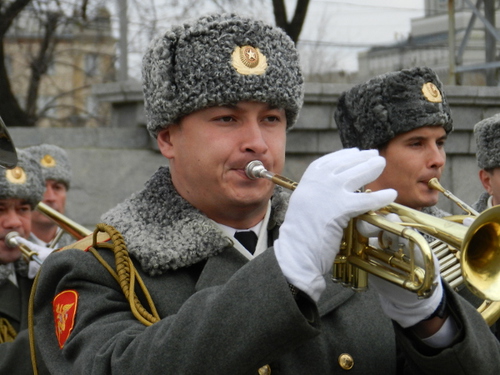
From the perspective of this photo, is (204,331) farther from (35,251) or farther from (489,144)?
(489,144)

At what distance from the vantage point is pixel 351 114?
4012 millimetres

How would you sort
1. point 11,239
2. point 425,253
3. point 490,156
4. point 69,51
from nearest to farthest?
point 425,253 → point 490,156 → point 11,239 → point 69,51

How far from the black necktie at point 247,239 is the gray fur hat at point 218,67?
396 mm

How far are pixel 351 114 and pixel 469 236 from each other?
1.76 meters

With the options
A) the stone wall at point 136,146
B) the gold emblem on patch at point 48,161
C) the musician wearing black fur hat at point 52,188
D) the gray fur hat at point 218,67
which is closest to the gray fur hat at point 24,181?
the musician wearing black fur hat at point 52,188

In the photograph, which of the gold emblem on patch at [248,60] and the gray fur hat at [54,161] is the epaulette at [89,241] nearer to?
the gold emblem on patch at [248,60]

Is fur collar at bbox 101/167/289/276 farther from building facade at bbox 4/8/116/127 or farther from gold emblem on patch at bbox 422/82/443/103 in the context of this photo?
building facade at bbox 4/8/116/127

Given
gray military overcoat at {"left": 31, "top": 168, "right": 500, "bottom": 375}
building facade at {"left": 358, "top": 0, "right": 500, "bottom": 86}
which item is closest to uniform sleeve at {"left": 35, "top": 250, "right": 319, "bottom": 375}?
gray military overcoat at {"left": 31, "top": 168, "right": 500, "bottom": 375}

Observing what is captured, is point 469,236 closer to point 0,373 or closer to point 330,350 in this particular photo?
point 330,350

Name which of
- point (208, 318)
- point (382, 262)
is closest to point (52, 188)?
point (208, 318)

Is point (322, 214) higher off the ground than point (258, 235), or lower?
higher

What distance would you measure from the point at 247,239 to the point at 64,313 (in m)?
0.59

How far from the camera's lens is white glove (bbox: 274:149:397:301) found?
2291 mm

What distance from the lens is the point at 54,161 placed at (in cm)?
609
